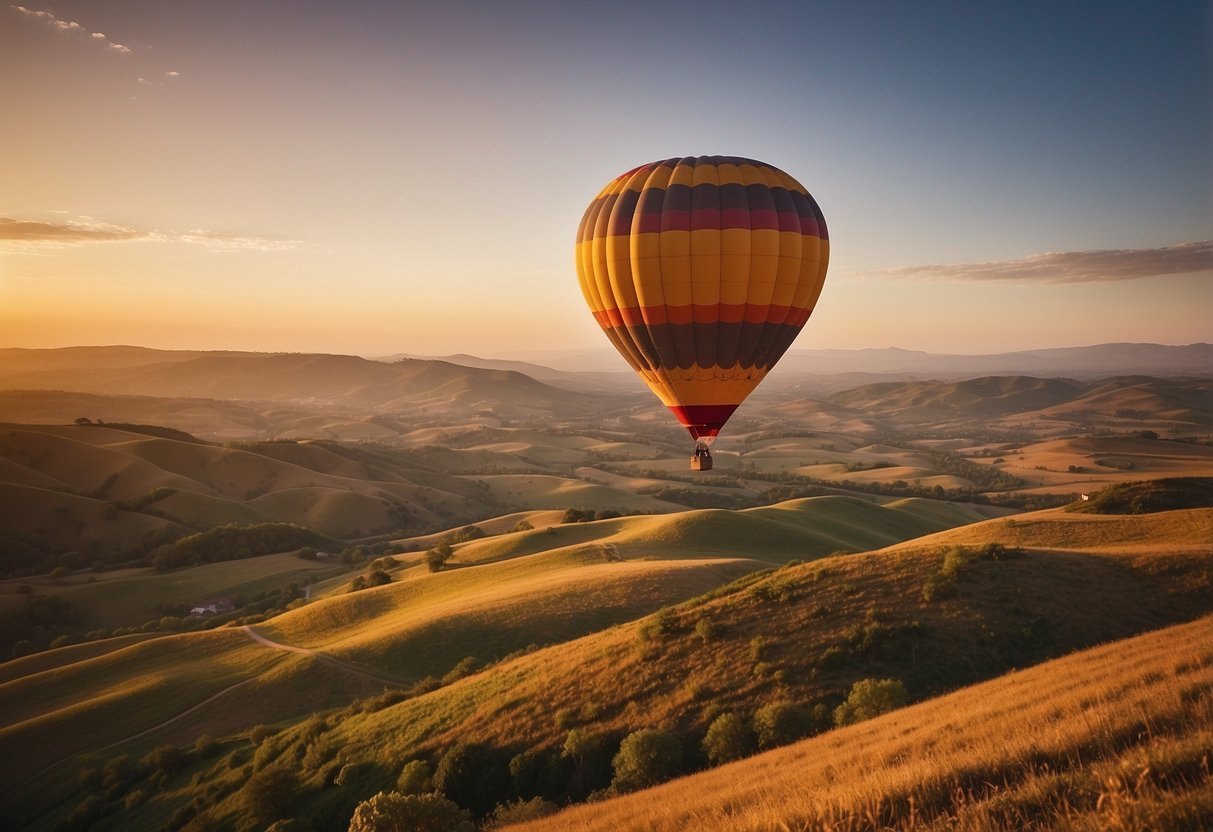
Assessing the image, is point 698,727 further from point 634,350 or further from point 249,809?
point 249,809

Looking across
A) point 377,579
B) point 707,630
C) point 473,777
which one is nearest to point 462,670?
point 473,777

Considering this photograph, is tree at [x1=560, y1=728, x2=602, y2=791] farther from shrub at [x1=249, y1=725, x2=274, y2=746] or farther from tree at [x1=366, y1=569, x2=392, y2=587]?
tree at [x1=366, y1=569, x2=392, y2=587]

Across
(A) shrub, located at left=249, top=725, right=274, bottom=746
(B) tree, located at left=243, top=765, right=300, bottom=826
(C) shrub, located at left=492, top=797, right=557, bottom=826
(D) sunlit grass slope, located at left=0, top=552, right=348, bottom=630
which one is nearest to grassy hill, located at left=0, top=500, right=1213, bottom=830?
(B) tree, located at left=243, top=765, right=300, bottom=826

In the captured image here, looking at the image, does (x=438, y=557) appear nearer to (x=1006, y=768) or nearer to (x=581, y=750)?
(x=581, y=750)

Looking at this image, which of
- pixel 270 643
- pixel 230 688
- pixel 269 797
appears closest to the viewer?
pixel 269 797

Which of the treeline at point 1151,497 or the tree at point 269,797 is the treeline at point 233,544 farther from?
the treeline at point 1151,497

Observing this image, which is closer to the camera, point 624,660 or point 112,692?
point 624,660

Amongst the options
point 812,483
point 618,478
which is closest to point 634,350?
point 812,483

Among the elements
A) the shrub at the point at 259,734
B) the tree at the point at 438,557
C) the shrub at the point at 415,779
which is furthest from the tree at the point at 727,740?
the tree at the point at 438,557
